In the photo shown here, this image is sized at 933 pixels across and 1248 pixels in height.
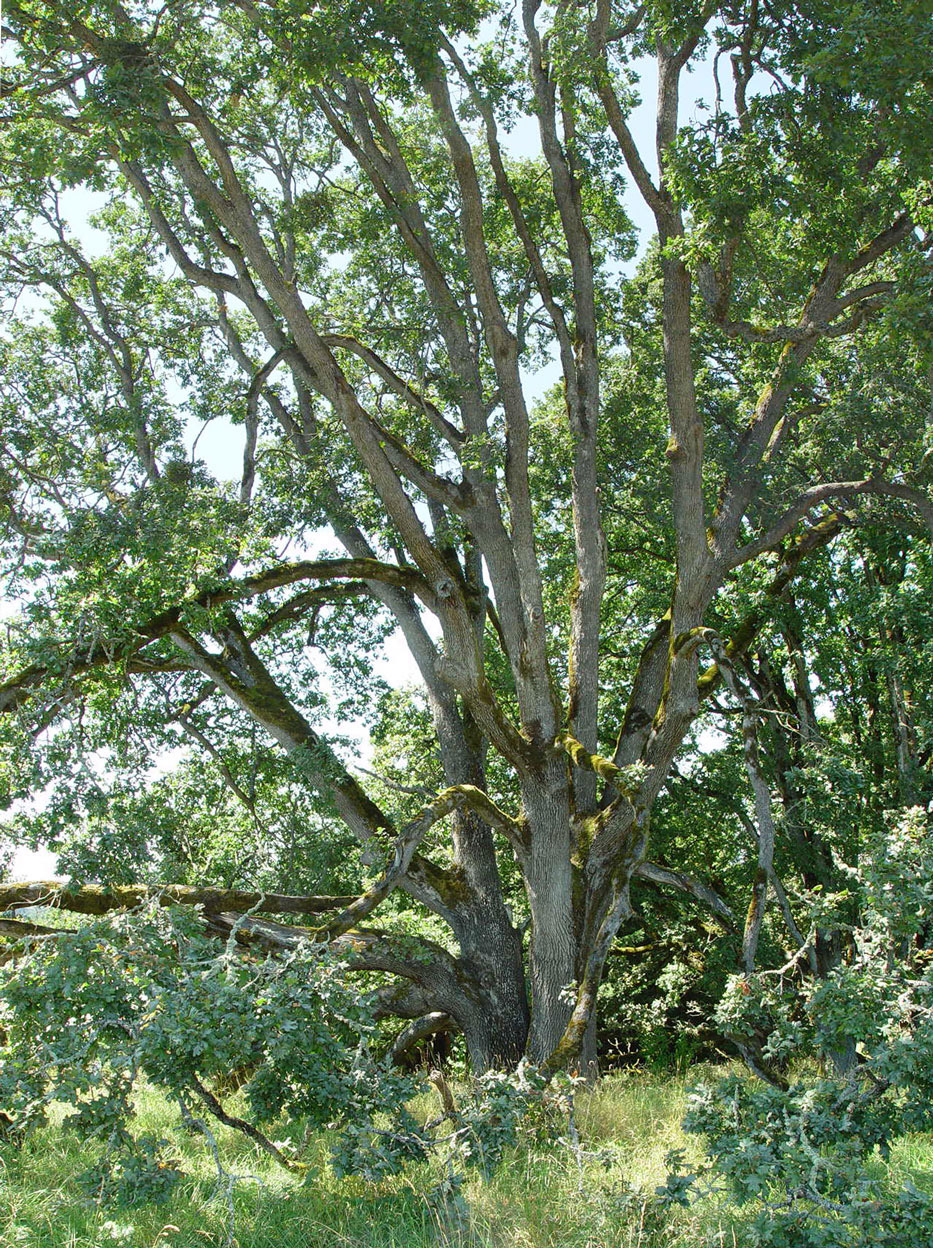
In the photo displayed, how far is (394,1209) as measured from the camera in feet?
17.7

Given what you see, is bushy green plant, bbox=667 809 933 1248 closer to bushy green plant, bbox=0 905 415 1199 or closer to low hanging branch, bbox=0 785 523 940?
bushy green plant, bbox=0 905 415 1199

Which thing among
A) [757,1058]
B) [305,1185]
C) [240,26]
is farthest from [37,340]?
[757,1058]

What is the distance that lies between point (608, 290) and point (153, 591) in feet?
22.8

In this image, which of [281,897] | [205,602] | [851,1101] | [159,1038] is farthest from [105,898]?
[851,1101]

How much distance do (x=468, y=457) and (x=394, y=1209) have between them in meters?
6.59

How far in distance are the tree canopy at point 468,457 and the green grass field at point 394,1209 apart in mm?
2182

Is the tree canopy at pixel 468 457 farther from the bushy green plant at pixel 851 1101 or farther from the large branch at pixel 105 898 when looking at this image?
the bushy green plant at pixel 851 1101

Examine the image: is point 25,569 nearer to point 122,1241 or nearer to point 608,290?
point 122,1241

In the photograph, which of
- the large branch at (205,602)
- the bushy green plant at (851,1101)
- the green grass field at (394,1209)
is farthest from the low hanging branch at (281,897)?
the bushy green plant at (851,1101)

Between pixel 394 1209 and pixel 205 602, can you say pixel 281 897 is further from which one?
pixel 394 1209

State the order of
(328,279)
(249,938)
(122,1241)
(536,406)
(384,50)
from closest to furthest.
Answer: (122,1241)
(384,50)
(249,938)
(328,279)
(536,406)

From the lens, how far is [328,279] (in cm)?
1282

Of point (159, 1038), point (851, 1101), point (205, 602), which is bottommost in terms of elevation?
point (851, 1101)

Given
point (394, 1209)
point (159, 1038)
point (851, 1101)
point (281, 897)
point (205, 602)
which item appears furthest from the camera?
point (281, 897)
